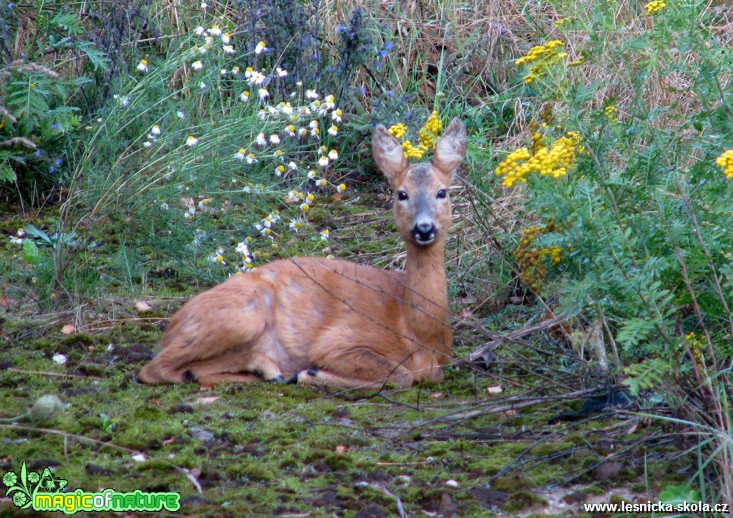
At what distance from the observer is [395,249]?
8.04 meters

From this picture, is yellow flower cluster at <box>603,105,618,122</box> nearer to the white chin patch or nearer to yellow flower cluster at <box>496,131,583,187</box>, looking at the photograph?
yellow flower cluster at <box>496,131,583,187</box>

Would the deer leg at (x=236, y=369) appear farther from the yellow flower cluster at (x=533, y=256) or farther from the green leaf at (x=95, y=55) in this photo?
the green leaf at (x=95, y=55)

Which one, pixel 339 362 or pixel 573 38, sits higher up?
pixel 573 38

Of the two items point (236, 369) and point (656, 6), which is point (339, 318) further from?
point (656, 6)

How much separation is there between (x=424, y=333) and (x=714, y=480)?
2535 mm

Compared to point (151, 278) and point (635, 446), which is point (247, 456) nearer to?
point (635, 446)

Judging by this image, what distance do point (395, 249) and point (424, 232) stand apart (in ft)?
7.02

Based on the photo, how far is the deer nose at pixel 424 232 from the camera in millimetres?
5898

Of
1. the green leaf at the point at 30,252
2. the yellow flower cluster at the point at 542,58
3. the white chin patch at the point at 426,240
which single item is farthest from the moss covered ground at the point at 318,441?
the yellow flower cluster at the point at 542,58

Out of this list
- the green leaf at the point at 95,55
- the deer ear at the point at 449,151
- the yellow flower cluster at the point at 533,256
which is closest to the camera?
the yellow flower cluster at the point at 533,256

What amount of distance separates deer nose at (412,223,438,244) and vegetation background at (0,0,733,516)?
34 centimetres

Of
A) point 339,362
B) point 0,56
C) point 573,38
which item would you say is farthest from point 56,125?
point 573,38

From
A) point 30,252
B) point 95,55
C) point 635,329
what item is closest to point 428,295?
point 635,329

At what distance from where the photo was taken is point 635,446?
13.8 feet
